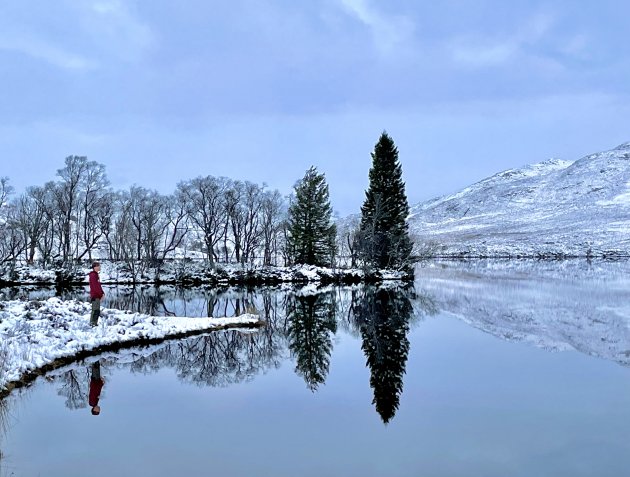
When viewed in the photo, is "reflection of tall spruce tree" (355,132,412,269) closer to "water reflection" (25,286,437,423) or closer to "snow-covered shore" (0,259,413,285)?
"snow-covered shore" (0,259,413,285)

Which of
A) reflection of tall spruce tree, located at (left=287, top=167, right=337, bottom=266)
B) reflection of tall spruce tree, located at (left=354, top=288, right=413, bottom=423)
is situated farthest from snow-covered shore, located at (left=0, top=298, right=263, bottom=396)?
reflection of tall spruce tree, located at (left=287, top=167, right=337, bottom=266)

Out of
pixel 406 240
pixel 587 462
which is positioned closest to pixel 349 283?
pixel 406 240

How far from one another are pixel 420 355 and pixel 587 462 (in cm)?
871

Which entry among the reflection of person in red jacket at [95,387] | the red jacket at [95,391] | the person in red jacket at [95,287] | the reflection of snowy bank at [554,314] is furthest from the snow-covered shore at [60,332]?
the reflection of snowy bank at [554,314]

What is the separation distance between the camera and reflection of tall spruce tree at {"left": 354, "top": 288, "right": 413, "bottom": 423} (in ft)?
40.5

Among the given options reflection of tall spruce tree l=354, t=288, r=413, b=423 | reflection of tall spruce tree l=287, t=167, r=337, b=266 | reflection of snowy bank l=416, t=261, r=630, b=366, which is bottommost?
reflection of snowy bank l=416, t=261, r=630, b=366

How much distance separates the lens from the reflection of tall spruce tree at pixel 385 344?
12.3 meters

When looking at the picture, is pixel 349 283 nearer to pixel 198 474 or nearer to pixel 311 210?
pixel 311 210

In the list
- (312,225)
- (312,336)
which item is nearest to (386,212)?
(312,225)

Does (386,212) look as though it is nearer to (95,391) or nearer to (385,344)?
(385,344)

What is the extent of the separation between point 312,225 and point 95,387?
46672mm

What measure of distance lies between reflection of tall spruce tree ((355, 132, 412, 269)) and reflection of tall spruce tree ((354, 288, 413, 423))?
22065 millimetres

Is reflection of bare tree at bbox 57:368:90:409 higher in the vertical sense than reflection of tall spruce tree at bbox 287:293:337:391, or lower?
higher

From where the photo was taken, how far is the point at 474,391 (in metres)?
12.6
